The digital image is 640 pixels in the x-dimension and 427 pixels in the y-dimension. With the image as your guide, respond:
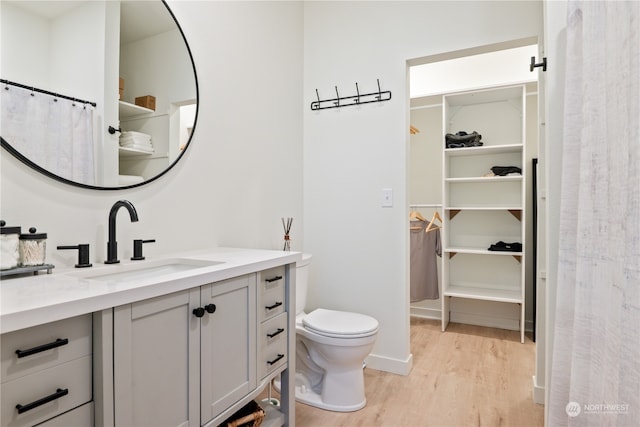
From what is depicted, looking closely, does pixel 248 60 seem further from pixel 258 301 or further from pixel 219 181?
pixel 258 301

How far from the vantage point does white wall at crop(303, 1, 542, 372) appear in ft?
7.99

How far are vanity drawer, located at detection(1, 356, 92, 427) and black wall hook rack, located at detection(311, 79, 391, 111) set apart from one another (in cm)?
223

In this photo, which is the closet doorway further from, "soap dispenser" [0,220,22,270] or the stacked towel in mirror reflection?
"soap dispenser" [0,220,22,270]

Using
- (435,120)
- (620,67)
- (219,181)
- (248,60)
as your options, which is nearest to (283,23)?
(248,60)

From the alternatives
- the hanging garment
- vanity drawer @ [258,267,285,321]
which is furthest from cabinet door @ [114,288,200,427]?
the hanging garment

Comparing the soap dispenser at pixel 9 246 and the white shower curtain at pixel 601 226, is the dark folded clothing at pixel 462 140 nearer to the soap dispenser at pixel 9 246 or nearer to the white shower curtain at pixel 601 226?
the white shower curtain at pixel 601 226

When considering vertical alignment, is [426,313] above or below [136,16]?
below

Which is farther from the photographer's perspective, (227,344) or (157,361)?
→ (227,344)

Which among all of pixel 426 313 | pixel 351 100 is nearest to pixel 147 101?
pixel 351 100

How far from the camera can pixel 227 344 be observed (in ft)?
4.26

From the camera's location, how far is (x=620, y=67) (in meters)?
0.89

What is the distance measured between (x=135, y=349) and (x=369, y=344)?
4.40 ft

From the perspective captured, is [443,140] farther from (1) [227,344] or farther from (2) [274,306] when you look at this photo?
(1) [227,344]

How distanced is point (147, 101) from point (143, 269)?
75 cm
